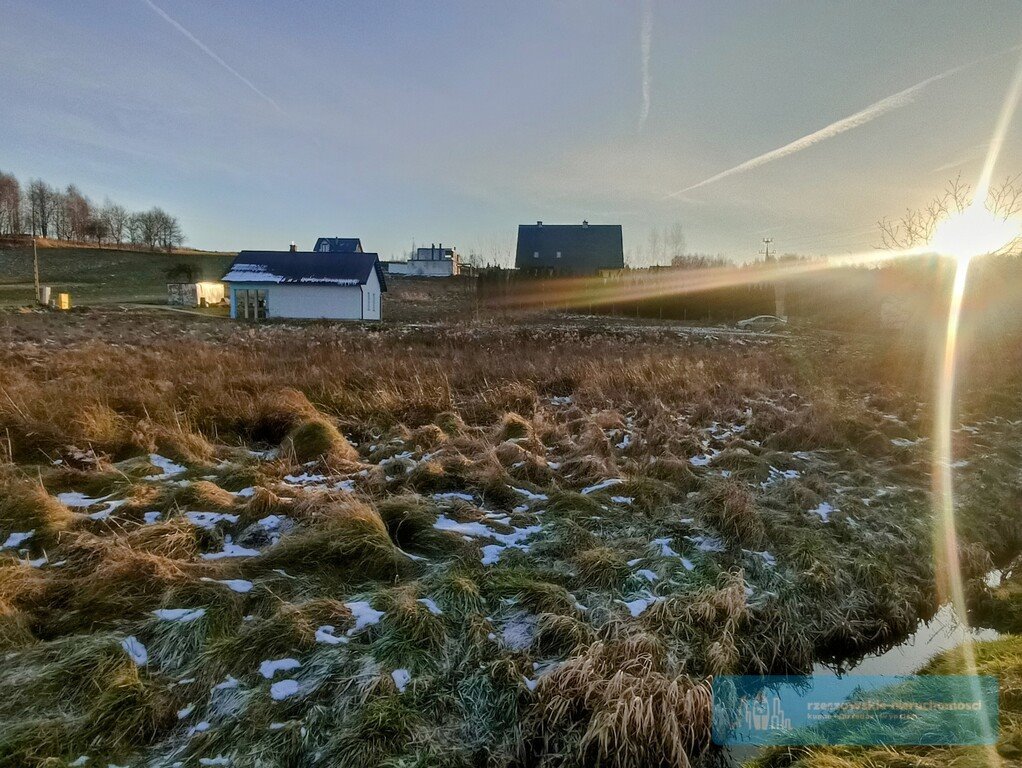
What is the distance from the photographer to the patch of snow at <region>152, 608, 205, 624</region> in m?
3.32

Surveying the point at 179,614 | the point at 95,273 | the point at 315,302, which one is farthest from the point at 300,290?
the point at 95,273

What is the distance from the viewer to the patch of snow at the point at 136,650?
3023 mm

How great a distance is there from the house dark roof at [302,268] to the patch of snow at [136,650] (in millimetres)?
31004

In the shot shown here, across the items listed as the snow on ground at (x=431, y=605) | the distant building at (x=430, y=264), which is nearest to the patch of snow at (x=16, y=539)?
the snow on ground at (x=431, y=605)

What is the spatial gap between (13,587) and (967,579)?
24.3 ft

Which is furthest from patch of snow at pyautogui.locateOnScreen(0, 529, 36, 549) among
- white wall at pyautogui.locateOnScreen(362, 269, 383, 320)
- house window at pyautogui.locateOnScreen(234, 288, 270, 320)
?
house window at pyautogui.locateOnScreen(234, 288, 270, 320)

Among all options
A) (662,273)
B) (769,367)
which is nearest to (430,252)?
(662,273)

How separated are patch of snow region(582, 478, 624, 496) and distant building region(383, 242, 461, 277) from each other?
77045 millimetres

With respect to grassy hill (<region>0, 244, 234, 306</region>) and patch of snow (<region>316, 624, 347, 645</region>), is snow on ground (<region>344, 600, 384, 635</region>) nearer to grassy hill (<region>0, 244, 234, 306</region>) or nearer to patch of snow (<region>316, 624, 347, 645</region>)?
patch of snow (<region>316, 624, 347, 645</region>)

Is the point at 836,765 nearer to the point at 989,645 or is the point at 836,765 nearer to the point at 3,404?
the point at 989,645

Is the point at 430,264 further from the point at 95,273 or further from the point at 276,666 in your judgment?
the point at 276,666

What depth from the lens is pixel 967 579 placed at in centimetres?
468

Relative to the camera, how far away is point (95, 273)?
186ft

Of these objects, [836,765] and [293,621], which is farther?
[293,621]
